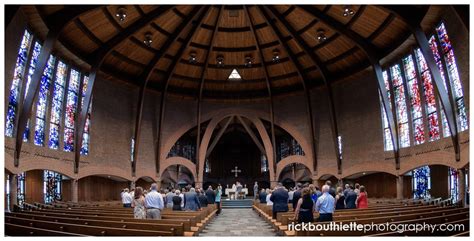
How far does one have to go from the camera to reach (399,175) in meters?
24.8

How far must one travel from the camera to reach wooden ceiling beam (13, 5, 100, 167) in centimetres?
1884

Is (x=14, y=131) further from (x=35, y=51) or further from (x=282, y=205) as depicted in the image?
(x=282, y=205)

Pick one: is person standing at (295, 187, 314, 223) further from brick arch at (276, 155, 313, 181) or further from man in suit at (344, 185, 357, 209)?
brick arch at (276, 155, 313, 181)

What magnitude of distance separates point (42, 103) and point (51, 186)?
212 inches

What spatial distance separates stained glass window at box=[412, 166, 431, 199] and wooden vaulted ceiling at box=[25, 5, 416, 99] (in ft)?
22.6

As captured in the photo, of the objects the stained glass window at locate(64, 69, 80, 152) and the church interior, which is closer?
the church interior

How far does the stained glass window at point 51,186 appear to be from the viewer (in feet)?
81.4

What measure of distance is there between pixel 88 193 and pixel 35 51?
381 inches

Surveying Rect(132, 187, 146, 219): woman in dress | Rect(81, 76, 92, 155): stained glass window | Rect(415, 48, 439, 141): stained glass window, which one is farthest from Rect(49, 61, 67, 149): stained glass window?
Rect(415, 48, 439, 141): stained glass window

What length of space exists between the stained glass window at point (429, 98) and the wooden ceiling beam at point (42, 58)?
1653cm

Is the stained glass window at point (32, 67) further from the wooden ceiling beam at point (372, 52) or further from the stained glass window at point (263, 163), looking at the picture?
the stained glass window at point (263, 163)

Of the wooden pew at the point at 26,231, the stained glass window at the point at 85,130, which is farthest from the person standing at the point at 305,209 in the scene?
the stained glass window at the point at 85,130

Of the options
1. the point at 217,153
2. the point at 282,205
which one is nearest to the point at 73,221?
the point at 282,205

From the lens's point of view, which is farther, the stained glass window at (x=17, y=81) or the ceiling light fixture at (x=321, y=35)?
the ceiling light fixture at (x=321, y=35)
